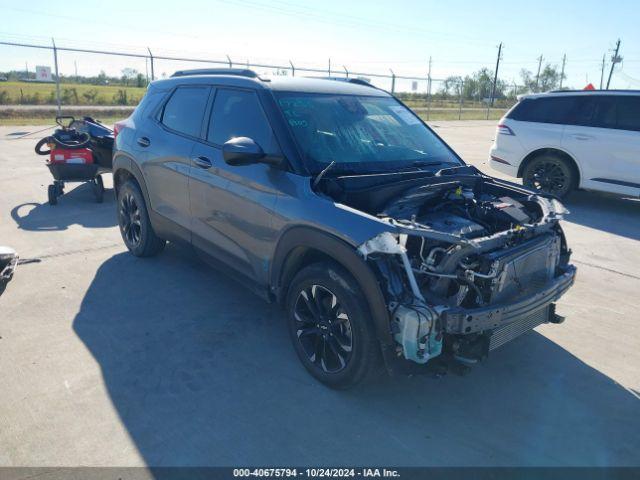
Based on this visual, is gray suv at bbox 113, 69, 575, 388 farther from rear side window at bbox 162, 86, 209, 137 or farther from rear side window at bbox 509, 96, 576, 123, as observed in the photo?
rear side window at bbox 509, 96, 576, 123

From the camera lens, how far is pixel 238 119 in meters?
4.00

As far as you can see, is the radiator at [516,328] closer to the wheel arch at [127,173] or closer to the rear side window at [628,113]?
the wheel arch at [127,173]

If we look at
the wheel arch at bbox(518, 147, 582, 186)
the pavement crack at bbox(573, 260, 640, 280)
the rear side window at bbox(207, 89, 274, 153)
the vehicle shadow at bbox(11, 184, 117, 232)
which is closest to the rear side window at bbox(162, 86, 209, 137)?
the rear side window at bbox(207, 89, 274, 153)

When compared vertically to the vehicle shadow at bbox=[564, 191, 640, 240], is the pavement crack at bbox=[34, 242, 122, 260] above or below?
below

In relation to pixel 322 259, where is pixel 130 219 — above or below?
below

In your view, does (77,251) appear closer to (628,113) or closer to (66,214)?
(66,214)

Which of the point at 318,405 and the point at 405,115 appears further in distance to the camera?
the point at 405,115

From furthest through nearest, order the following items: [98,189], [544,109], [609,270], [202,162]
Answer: [544,109] < [98,189] < [609,270] < [202,162]

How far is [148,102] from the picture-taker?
17.1ft

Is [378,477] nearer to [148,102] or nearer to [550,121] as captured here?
[148,102]

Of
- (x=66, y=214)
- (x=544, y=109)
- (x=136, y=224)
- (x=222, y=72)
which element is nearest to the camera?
(x=222, y=72)

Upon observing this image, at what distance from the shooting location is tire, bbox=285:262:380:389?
9.73 feet

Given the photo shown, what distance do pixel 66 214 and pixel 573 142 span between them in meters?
7.86

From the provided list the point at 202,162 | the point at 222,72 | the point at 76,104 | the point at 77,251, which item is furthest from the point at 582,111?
the point at 76,104
